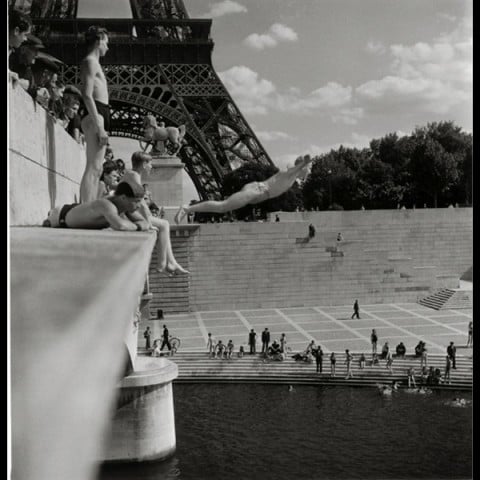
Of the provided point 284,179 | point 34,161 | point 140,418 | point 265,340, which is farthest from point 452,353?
point 34,161

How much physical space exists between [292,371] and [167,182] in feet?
27.1

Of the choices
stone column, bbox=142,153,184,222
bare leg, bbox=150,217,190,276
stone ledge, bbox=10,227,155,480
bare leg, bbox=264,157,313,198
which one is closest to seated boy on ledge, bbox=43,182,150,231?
stone ledge, bbox=10,227,155,480

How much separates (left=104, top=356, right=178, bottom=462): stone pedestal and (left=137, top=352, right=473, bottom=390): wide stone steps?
518 centimetres

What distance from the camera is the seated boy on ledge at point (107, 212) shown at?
18.2ft

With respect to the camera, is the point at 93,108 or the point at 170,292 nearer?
the point at 93,108

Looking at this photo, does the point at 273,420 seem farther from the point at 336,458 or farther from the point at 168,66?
the point at 168,66

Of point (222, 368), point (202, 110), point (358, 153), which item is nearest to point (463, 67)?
point (222, 368)

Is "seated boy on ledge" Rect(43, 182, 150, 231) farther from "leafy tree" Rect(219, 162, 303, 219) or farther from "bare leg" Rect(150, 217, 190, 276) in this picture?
"leafy tree" Rect(219, 162, 303, 219)

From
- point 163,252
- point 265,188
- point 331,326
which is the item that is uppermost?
point 265,188

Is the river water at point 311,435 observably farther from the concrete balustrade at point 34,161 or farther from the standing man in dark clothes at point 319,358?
the concrete balustrade at point 34,161

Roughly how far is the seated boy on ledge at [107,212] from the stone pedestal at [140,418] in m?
4.11

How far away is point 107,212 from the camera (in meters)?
5.51

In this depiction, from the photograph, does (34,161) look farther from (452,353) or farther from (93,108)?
(452,353)

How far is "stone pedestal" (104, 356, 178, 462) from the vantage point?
941 cm
